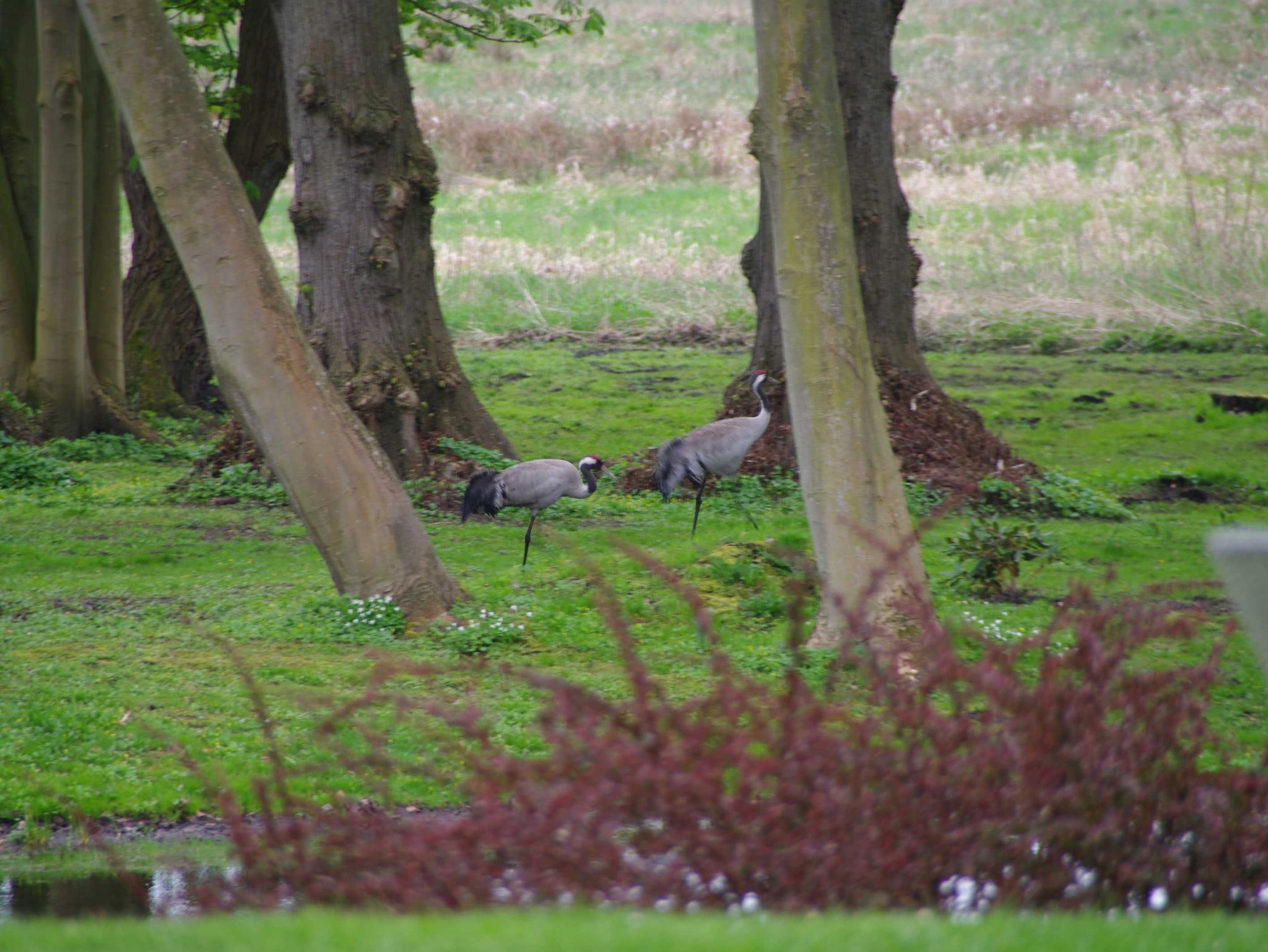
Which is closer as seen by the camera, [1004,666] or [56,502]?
[1004,666]

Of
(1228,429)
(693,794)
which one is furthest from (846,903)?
(1228,429)

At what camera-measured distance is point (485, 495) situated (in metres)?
11.9

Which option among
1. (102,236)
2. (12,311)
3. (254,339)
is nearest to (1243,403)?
(254,339)

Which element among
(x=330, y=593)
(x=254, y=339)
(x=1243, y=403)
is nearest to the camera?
(x=254, y=339)

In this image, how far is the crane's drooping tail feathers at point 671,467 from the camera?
41.8ft

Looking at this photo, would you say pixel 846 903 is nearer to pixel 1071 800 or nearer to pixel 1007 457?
pixel 1071 800

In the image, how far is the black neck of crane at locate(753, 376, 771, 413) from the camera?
1332 cm

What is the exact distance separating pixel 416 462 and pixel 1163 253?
50.1 feet

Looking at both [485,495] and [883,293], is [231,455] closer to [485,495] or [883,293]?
[485,495]

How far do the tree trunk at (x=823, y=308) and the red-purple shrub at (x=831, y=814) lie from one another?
328cm

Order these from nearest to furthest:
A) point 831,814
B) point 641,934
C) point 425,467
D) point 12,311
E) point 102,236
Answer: point 641,934, point 831,814, point 425,467, point 12,311, point 102,236

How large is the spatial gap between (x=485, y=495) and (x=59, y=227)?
7.16 m

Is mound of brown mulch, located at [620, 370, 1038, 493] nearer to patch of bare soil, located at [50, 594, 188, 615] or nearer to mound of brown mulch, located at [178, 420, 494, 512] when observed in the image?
mound of brown mulch, located at [178, 420, 494, 512]

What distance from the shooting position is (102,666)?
28.3 ft
